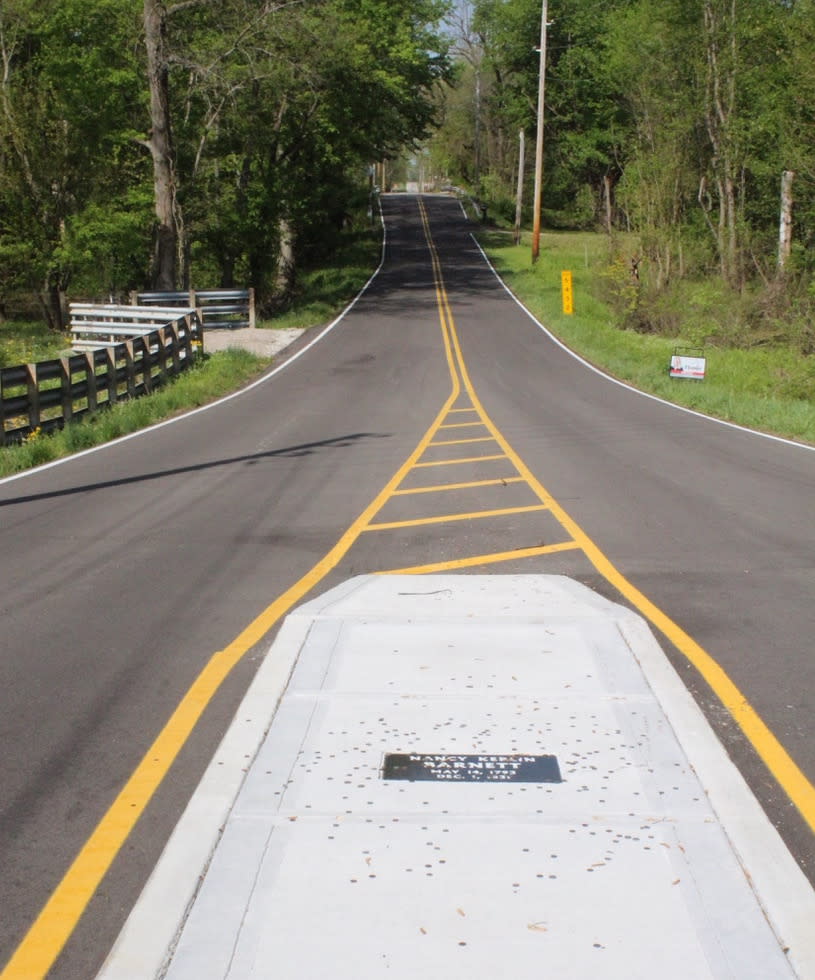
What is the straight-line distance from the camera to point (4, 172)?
35500mm

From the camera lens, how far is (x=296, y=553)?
28.2 ft

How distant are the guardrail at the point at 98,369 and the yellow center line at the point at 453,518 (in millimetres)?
8492

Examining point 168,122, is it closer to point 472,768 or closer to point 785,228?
point 785,228

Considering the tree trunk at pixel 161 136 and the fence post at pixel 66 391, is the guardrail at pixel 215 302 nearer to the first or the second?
the tree trunk at pixel 161 136

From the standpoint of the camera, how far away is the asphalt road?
4.33 meters

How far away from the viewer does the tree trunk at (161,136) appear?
31172mm

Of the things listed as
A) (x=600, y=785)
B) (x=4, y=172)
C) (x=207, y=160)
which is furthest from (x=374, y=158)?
(x=600, y=785)

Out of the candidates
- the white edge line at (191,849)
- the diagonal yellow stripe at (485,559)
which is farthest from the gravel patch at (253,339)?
the white edge line at (191,849)

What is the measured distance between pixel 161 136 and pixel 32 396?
18.6 metres

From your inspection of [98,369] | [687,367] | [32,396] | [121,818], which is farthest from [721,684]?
[687,367]

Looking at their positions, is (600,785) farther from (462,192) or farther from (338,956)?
(462,192)

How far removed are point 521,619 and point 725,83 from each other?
42676mm

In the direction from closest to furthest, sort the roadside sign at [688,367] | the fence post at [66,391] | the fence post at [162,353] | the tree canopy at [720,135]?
the fence post at [66,391] < the fence post at [162,353] < the roadside sign at [688,367] < the tree canopy at [720,135]

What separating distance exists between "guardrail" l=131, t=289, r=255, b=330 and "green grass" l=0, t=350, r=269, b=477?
6043 millimetres
